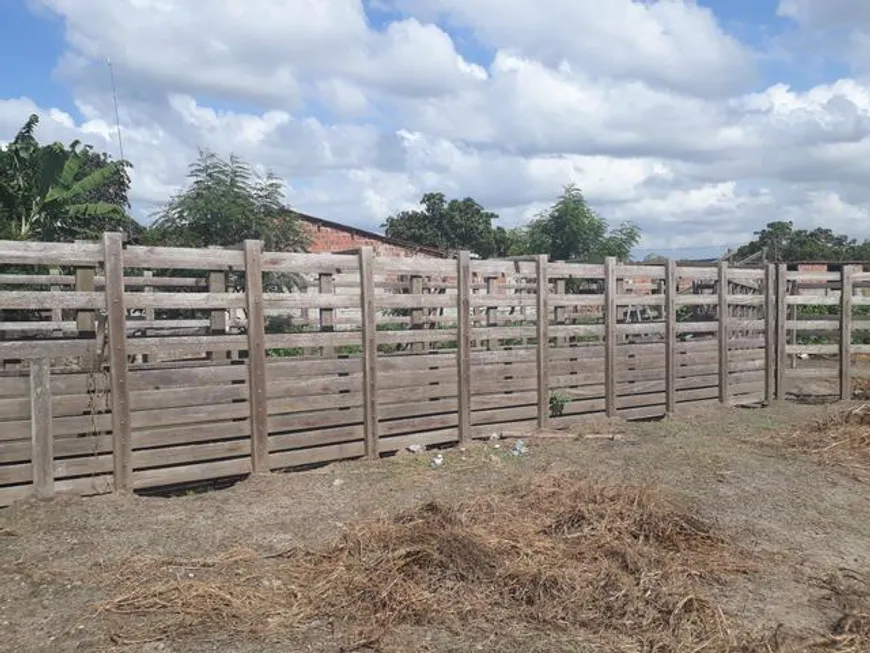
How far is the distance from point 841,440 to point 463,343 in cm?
445

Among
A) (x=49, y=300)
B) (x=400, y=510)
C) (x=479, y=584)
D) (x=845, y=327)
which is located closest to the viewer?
(x=479, y=584)

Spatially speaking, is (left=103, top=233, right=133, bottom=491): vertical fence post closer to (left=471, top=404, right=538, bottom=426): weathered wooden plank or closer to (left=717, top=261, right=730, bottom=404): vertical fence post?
(left=471, top=404, right=538, bottom=426): weathered wooden plank

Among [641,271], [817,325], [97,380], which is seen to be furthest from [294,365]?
[817,325]

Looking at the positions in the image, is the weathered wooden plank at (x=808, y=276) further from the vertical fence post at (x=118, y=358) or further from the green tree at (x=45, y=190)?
the green tree at (x=45, y=190)

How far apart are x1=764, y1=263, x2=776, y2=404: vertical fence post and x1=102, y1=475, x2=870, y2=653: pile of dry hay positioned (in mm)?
6970

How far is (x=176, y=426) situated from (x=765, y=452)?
6.18 metres

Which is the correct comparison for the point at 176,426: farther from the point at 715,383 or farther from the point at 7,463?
the point at 715,383

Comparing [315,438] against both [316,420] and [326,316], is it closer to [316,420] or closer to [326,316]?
[316,420]

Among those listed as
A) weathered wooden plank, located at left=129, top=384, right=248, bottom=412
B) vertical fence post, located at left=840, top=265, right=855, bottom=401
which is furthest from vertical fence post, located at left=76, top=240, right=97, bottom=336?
vertical fence post, located at left=840, top=265, right=855, bottom=401

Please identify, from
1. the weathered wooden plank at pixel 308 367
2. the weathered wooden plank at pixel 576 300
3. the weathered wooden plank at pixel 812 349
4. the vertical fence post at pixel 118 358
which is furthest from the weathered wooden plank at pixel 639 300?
the vertical fence post at pixel 118 358

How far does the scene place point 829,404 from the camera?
12234 millimetres

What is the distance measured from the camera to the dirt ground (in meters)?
4.14

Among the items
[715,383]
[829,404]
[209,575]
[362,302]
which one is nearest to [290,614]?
[209,575]

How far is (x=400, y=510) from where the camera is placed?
636cm
